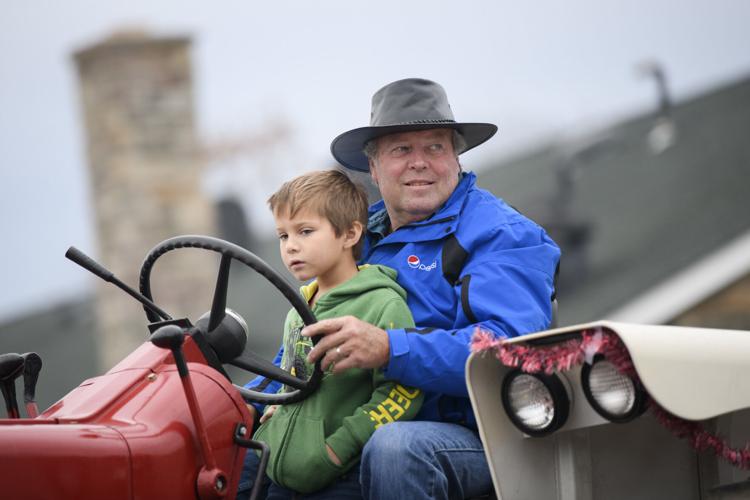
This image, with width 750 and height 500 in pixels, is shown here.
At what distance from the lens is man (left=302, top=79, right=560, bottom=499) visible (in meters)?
3.10

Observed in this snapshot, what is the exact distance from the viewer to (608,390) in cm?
283

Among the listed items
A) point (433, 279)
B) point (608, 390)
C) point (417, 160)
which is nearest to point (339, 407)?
point (433, 279)

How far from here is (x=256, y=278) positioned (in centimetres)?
1677

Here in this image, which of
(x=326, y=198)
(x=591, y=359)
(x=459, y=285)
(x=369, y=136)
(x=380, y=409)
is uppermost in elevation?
(x=369, y=136)

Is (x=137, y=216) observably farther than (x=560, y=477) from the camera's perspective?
Yes

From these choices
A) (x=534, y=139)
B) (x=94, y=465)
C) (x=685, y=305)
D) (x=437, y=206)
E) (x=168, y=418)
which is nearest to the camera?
(x=94, y=465)

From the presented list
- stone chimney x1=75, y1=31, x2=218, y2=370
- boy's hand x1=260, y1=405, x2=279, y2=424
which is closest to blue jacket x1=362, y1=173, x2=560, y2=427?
boy's hand x1=260, y1=405, x2=279, y2=424

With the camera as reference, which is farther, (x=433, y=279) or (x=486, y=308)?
(x=433, y=279)

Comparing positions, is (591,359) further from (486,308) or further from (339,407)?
(339,407)

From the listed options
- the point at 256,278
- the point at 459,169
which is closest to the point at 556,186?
the point at 256,278

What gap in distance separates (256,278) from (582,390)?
14030 mm

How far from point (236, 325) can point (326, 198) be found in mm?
459

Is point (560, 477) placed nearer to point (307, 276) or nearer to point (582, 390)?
point (582, 390)

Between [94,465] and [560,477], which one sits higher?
[94,465]
